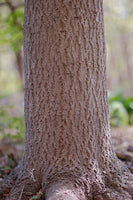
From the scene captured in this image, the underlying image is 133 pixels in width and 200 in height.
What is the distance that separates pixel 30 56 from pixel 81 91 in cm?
59

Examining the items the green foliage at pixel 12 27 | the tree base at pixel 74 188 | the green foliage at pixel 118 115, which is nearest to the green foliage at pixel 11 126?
the tree base at pixel 74 188

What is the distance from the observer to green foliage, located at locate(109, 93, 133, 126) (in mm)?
5824

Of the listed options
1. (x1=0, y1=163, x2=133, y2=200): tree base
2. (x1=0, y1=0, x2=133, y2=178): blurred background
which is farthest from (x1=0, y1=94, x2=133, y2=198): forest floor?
(x1=0, y1=163, x2=133, y2=200): tree base

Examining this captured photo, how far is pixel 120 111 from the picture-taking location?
19.8 feet

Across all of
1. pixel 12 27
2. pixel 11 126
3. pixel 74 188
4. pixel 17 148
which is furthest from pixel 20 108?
pixel 74 188

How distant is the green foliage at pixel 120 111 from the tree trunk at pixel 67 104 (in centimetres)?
383

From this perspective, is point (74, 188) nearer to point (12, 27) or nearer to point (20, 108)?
point (12, 27)

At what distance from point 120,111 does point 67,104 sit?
4.41m

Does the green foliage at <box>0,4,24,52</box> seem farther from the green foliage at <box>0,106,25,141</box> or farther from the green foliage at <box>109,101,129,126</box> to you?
the green foliage at <box>109,101,129,126</box>

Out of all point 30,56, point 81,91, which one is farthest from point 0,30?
point 81,91

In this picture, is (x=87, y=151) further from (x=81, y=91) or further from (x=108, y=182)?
(x=81, y=91)

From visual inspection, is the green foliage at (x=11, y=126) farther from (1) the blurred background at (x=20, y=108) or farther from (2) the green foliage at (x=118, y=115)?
(2) the green foliage at (x=118, y=115)

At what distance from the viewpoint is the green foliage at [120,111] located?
229 inches

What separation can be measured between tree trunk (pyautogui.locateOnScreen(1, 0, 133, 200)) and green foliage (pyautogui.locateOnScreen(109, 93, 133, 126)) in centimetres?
383
